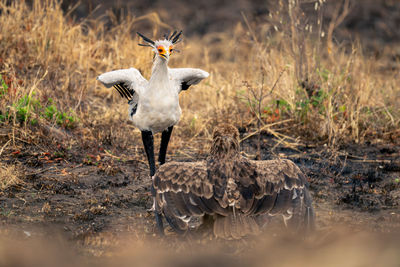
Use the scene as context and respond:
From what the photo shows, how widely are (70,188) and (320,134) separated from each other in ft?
→ 11.3

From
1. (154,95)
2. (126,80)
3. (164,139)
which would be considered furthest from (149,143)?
(126,80)

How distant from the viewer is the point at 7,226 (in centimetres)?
519

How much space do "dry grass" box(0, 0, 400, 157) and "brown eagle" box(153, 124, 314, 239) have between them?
2430 millimetres

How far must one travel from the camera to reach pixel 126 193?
6.24m

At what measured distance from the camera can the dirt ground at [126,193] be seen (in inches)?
212

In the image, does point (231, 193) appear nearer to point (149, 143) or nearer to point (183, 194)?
point (183, 194)

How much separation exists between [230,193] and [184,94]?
185 inches

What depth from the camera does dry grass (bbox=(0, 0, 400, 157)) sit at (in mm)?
7480

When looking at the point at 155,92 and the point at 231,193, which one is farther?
the point at 155,92

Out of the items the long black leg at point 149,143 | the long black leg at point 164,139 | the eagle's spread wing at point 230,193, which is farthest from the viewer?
the long black leg at point 164,139

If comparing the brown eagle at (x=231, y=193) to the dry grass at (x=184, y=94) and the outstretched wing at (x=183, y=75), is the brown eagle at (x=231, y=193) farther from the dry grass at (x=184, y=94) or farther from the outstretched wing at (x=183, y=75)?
the dry grass at (x=184, y=94)

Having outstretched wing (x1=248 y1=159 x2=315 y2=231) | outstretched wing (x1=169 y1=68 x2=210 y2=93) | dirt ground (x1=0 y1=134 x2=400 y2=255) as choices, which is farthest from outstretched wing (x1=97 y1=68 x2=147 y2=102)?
outstretched wing (x1=248 y1=159 x2=315 y2=231)

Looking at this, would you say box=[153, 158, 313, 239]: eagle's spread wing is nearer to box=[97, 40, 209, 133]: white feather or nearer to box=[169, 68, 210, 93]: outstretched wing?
box=[97, 40, 209, 133]: white feather

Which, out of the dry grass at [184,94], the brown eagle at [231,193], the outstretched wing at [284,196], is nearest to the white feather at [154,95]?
the brown eagle at [231,193]
